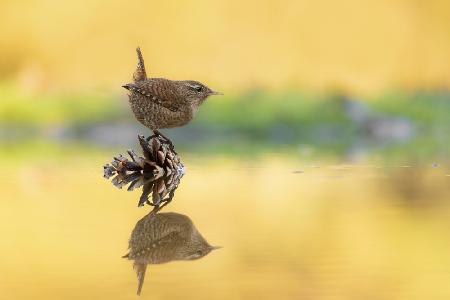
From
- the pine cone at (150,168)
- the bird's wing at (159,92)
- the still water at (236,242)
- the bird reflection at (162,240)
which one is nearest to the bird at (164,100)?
the bird's wing at (159,92)

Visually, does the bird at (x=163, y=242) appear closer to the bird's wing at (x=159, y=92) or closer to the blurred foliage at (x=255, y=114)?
the bird's wing at (x=159, y=92)

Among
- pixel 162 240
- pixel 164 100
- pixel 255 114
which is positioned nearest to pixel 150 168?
pixel 164 100

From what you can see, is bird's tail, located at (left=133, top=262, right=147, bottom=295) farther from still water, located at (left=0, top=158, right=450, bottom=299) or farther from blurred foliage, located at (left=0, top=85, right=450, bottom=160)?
blurred foliage, located at (left=0, top=85, right=450, bottom=160)

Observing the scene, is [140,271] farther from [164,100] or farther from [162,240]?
[164,100]

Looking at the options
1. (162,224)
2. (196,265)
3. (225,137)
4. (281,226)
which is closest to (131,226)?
(162,224)

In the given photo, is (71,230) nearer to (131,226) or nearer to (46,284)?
(131,226)
